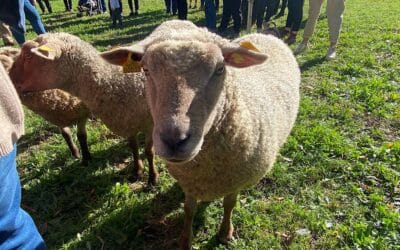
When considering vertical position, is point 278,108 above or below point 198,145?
below

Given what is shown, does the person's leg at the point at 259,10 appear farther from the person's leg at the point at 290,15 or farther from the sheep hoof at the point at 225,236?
the sheep hoof at the point at 225,236

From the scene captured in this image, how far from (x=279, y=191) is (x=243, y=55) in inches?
73.4

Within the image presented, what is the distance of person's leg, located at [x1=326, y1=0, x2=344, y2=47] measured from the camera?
640cm

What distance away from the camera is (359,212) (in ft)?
10.5

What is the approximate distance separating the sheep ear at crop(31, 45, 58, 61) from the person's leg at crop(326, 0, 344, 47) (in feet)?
17.0

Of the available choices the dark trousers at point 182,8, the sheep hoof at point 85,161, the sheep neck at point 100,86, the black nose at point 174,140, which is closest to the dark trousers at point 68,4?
the dark trousers at point 182,8

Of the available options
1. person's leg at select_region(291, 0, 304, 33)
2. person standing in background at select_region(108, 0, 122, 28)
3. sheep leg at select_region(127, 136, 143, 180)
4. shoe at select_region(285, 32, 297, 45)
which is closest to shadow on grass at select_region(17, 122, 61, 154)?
sheep leg at select_region(127, 136, 143, 180)

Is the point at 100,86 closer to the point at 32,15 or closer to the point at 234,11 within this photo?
the point at 32,15

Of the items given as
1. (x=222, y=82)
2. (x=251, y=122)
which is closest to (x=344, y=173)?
(x=251, y=122)

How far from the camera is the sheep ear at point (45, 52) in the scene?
119 inches

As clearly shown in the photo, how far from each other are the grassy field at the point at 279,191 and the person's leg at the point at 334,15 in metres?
1.65

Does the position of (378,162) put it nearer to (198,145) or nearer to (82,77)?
(198,145)

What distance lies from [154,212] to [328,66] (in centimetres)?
447

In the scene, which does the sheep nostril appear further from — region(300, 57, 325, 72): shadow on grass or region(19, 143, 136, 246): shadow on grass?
region(300, 57, 325, 72): shadow on grass
